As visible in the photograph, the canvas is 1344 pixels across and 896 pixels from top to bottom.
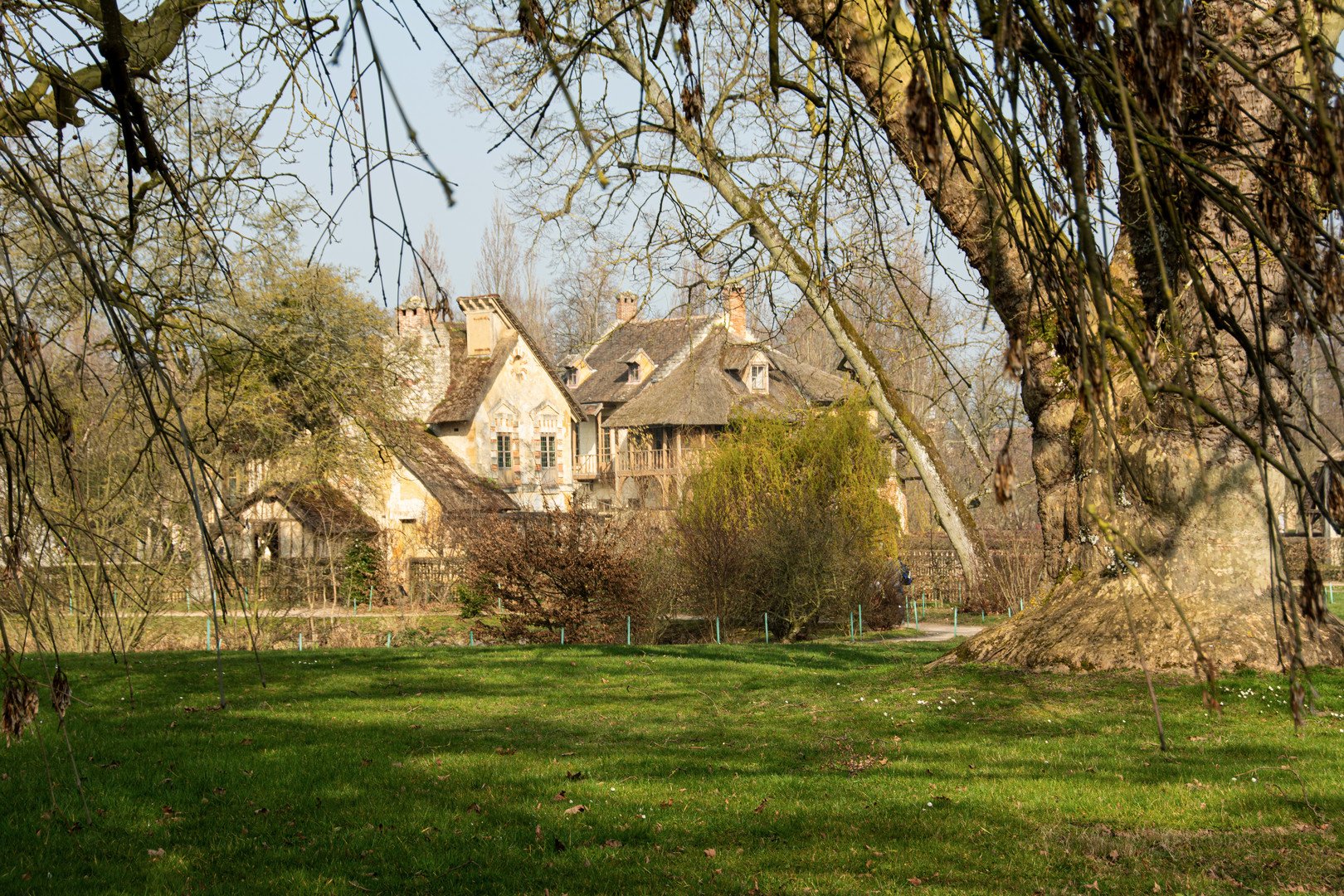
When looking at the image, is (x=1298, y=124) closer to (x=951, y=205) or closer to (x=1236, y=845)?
(x=1236, y=845)

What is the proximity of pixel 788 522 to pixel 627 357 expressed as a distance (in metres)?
25.8

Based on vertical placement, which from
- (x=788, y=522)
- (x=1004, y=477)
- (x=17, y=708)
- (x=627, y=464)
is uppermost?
(x=627, y=464)

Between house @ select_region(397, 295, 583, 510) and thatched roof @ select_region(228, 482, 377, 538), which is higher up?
house @ select_region(397, 295, 583, 510)

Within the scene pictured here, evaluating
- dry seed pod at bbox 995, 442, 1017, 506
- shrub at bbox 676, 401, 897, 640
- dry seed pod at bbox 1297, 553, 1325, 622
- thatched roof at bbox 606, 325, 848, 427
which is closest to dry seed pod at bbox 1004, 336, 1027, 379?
dry seed pod at bbox 995, 442, 1017, 506

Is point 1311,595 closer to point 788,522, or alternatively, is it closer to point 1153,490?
point 1153,490

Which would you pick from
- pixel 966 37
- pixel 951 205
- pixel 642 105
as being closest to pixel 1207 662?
pixel 642 105

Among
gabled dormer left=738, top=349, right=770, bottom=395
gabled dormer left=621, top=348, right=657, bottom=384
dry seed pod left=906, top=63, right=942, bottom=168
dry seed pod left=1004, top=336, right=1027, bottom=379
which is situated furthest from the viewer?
gabled dormer left=621, top=348, right=657, bottom=384

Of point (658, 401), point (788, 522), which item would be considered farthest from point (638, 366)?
point (788, 522)

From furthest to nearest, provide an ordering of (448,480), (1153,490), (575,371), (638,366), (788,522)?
(575,371), (638,366), (448,480), (788,522), (1153,490)

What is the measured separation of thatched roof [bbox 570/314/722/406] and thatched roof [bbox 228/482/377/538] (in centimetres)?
1597

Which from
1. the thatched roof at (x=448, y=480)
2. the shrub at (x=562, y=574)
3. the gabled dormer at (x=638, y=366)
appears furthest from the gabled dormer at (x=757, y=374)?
the shrub at (x=562, y=574)

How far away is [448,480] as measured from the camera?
30.7m

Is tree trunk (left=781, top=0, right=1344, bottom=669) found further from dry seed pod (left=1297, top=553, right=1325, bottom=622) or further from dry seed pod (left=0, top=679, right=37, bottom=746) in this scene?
dry seed pod (left=0, top=679, right=37, bottom=746)

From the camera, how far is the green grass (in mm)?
4531
